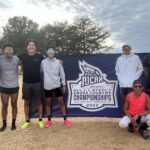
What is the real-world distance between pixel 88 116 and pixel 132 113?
1622 millimetres

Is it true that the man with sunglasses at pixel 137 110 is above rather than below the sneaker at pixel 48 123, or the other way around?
above

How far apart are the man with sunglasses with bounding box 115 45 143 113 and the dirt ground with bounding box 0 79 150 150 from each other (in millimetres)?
1006

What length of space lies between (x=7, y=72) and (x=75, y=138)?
2.13 m


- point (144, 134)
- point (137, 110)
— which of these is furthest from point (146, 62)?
point (144, 134)

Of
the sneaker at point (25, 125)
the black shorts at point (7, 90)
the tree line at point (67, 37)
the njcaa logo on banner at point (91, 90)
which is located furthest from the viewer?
the tree line at point (67, 37)

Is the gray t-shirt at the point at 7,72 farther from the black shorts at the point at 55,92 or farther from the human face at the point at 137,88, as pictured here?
the human face at the point at 137,88

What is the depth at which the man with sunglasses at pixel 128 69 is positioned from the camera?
23.8 ft

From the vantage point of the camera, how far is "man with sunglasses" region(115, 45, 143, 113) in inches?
285

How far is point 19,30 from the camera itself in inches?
2542

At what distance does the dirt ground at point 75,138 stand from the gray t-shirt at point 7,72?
1.11m

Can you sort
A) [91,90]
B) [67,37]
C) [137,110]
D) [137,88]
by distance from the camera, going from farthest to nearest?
[67,37] < [91,90] < [137,110] < [137,88]

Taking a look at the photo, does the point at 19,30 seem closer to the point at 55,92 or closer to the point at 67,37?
the point at 67,37

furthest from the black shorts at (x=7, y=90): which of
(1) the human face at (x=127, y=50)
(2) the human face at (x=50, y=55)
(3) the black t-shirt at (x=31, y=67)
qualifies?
(1) the human face at (x=127, y=50)

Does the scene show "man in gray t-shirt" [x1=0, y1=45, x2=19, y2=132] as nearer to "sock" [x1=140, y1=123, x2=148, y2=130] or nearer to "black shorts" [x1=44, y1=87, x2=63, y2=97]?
"black shorts" [x1=44, y1=87, x2=63, y2=97]
